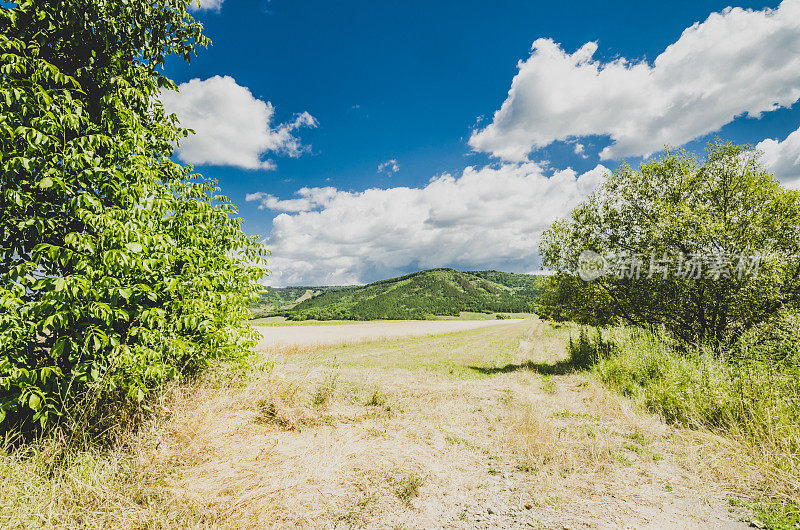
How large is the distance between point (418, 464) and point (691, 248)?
1516 cm

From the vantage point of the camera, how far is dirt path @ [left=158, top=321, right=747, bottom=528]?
14.2 ft

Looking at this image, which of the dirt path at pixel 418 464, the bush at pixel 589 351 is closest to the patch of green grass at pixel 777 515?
the dirt path at pixel 418 464

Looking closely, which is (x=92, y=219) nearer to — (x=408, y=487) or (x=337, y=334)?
(x=408, y=487)

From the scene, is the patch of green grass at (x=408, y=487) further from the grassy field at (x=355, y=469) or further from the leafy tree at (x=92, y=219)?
the leafy tree at (x=92, y=219)

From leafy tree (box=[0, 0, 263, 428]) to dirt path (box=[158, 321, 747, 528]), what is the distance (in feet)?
5.47

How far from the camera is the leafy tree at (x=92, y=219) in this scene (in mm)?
3795

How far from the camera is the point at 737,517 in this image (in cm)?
434

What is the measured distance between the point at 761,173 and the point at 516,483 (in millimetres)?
18112

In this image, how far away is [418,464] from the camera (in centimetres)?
582

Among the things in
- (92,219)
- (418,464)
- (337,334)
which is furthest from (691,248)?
(337,334)

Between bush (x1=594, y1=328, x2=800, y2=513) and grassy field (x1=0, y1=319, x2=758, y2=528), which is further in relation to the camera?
bush (x1=594, y1=328, x2=800, y2=513)

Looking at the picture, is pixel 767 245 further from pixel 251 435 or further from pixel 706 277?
pixel 251 435

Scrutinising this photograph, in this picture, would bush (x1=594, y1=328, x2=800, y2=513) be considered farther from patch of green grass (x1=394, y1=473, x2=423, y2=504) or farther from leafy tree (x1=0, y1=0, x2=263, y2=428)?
leafy tree (x1=0, y1=0, x2=263, y2=428)

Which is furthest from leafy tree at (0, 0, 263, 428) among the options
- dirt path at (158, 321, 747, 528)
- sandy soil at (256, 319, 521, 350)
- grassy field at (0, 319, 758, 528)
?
sandy soil at (256, 319, 521, 350)
